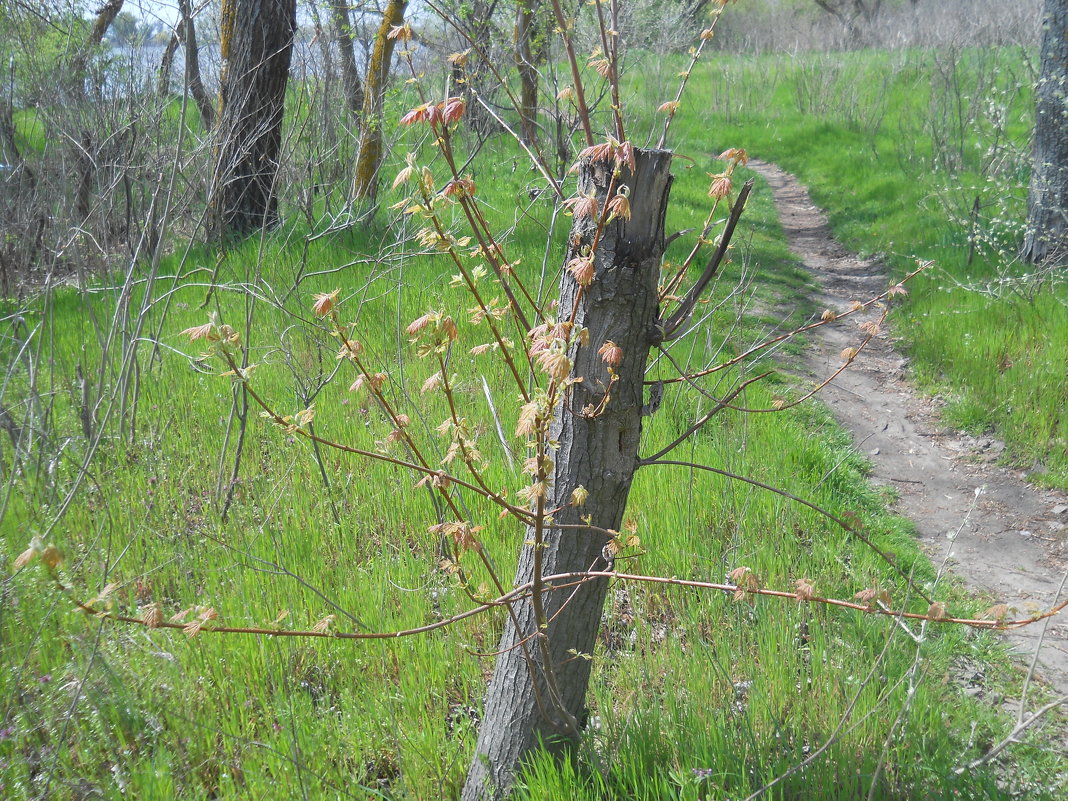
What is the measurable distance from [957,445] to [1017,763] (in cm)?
269

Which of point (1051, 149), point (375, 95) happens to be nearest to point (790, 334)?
point (1051, 149)

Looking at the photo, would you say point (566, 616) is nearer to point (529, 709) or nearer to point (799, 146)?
point (529, 709)

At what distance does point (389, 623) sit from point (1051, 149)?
244 inches

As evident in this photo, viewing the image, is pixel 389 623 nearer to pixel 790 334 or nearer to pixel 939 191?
pixel 790 334

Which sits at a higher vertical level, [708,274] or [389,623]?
[708,274]

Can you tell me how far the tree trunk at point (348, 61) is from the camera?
6.64 m

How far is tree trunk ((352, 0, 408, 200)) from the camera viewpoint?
647 cm

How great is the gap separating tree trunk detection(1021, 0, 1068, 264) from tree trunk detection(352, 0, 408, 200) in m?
5.09

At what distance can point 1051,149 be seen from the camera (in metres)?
5.91

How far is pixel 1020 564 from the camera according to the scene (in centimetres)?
355

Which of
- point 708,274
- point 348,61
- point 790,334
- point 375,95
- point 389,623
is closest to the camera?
point 708,274

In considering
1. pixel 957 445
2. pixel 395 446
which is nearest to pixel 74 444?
pixel 395 446

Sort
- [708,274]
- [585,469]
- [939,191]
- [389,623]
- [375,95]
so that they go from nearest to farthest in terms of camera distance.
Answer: [708,274]
[585,469]
[389,623]
[375,95]
[939,191]

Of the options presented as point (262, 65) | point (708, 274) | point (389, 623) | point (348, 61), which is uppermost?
point (348, 61)
